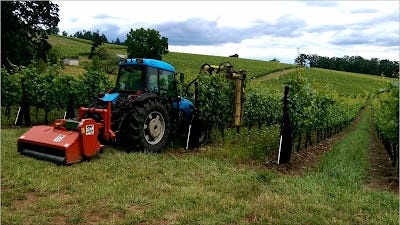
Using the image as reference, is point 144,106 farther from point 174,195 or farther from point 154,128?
point 174,195

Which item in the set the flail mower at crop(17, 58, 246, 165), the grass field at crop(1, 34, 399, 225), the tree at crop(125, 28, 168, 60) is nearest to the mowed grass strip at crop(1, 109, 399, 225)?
the grass field at crop(1, 34, 399, 225)

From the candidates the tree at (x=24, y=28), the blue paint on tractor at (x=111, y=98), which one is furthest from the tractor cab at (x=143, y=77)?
the tree at (x=24, y=28)

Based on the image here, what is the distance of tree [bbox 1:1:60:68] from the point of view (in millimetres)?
22172

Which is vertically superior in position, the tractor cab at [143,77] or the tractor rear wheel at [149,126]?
the tractor cab at [143,77]

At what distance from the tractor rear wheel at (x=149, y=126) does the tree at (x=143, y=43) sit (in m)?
36.4

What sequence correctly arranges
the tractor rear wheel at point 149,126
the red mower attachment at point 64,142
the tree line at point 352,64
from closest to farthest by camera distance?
the red mower attachment at point 64,142 < the tractor rear wheel at point 149,126 < the tree line at point 352,64

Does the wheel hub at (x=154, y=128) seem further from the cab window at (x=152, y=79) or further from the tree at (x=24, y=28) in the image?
the tree at (x=24, y=28)

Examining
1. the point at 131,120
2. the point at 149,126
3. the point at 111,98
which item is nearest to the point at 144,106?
the point at 131,120

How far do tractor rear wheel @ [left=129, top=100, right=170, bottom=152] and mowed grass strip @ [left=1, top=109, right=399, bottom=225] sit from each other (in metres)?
0.79

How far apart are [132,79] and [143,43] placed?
122ft

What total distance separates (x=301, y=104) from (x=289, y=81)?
750 millimetres

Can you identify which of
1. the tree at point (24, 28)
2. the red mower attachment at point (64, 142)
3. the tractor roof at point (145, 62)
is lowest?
the red mower attachment at point (64, 142)

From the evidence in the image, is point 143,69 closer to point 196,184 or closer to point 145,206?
point 196,184

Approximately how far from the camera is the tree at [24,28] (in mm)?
22172
